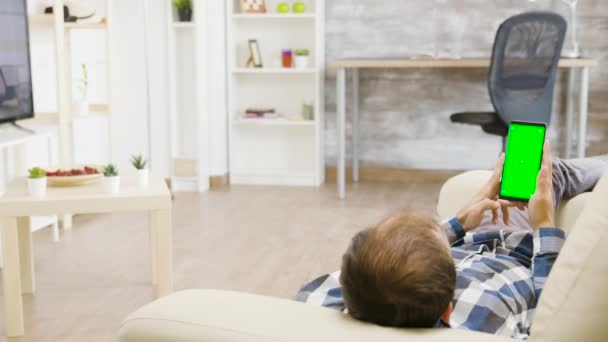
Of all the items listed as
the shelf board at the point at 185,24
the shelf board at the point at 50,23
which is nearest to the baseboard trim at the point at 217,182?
the shelf board at the point at 185,24

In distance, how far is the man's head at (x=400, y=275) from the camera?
3.83 feet

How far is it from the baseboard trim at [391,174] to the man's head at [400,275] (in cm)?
445

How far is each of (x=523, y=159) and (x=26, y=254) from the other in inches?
74.6

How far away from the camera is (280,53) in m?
5.57

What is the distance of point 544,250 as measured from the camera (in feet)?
5.05

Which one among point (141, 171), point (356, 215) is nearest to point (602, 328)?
point (141, 171)

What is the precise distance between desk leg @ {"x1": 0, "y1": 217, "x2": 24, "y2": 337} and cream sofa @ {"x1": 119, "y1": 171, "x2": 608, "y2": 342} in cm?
148

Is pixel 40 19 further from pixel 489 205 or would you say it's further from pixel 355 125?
pixel 489 205

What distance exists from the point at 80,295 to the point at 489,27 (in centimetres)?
342

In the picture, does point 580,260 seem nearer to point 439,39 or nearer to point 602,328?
point 602,328

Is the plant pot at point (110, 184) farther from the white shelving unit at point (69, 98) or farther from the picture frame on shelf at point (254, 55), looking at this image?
the picture frame on shelf at point (254, 55)

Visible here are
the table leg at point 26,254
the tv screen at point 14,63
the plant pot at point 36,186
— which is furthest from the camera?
the tv screen at point 14,63

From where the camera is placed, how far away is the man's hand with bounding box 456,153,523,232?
189 cm

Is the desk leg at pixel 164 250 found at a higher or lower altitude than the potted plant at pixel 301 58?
lower
